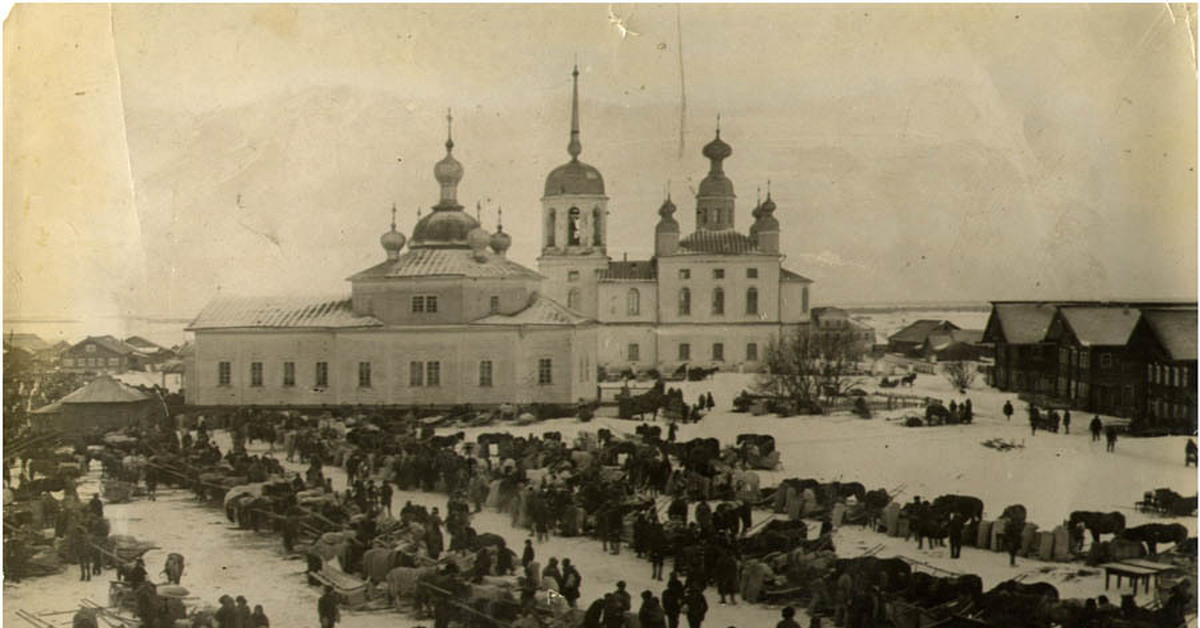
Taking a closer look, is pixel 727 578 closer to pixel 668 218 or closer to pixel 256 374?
pixel 668 218

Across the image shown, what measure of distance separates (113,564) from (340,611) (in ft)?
3.60

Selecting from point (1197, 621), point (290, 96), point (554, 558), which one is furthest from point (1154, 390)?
point (290, 96)

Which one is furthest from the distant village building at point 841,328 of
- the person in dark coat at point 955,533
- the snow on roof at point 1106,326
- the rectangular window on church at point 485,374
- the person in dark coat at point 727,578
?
the rectangular window on church at point 485,374

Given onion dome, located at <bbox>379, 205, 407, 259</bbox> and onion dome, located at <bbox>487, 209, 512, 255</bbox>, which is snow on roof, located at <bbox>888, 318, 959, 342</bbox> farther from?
onion dome, located at <bbox>379, 205, 407, 259</bbox>

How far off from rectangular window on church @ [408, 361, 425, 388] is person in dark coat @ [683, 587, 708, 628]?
162cm

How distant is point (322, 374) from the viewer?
17.6 ft

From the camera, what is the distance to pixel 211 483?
5230 mm

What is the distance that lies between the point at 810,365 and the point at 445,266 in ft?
5.97

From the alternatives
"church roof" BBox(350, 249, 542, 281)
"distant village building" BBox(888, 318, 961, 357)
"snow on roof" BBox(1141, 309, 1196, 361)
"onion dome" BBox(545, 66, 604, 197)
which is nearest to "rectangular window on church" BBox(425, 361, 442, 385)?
"church roof" BBox(350, 249, 542, 281)

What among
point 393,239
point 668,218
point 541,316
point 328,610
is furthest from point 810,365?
point 328,610

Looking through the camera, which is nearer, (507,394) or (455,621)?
(455,621)

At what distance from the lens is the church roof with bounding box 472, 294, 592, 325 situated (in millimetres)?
5332

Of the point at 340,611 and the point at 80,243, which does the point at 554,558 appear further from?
the point at 80,243

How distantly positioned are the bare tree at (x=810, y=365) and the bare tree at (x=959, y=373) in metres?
0.43
